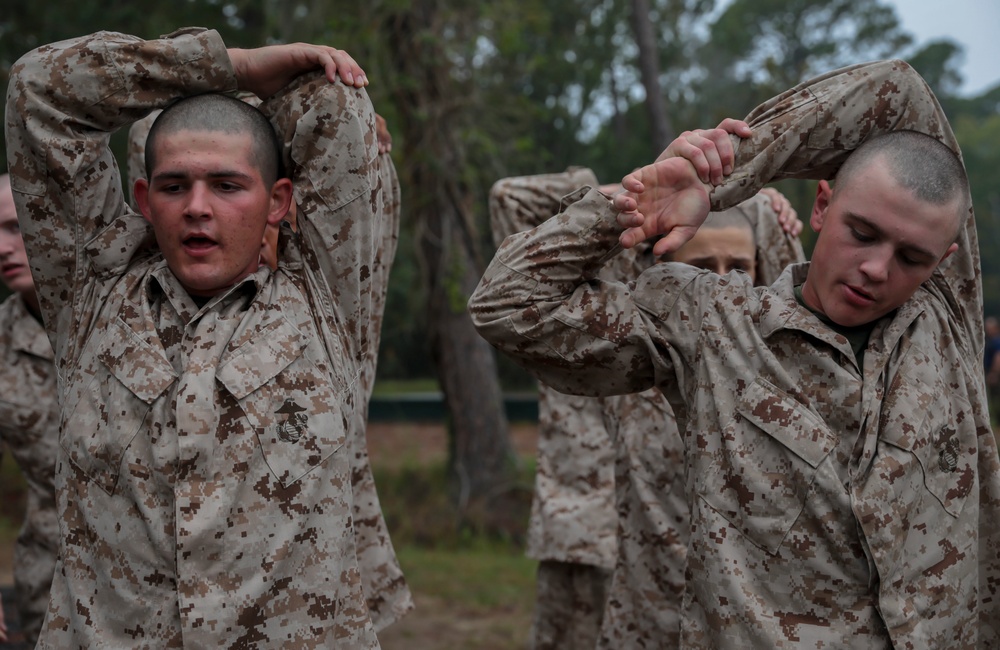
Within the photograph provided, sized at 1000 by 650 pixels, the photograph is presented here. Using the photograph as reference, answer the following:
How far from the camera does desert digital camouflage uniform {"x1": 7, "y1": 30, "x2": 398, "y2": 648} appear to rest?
2455 millimetres

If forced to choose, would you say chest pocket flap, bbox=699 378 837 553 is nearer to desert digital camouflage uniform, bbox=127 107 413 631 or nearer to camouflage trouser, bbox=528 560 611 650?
desert digital camouflage uniform, bbox=127 107 413 631

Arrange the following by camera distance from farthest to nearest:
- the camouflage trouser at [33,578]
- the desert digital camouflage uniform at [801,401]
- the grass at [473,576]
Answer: the grass at [473,576]
the camouflage trouser at [33,578]
the desert digital camouflage uniform at [801,401]

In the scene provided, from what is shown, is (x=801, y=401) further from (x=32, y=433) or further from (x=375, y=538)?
(x=32, y=433)

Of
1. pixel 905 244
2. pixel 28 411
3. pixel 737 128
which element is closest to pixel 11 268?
pixel 28 411

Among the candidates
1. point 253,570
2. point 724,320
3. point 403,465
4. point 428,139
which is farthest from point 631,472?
point 403,465

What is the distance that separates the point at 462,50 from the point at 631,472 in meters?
5.98

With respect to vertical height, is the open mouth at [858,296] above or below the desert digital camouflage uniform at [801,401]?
above

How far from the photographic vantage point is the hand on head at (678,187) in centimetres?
257

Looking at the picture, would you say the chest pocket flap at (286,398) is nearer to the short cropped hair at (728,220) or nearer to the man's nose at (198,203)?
the man's nose at (198,203)

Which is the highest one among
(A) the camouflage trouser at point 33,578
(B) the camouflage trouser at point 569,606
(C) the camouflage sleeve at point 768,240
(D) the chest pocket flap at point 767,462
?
(C) the camouflage sleeve at point 768,240

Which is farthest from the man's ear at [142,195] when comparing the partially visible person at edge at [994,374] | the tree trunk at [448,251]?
the partially visible person at edge at [994,374]

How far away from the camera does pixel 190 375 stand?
2523 millimetres

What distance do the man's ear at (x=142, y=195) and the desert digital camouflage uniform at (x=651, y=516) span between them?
1924mm

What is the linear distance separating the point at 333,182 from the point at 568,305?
Answer: 0.73 m
